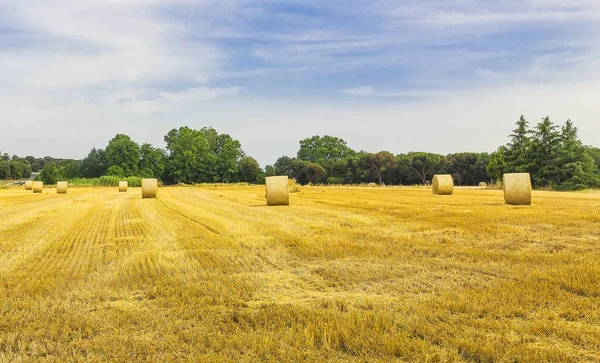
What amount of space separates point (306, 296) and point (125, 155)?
9608 cm

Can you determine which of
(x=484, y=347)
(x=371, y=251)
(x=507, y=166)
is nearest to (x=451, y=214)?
(x=371, y=251)

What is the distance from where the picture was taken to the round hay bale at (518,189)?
60.5 ft

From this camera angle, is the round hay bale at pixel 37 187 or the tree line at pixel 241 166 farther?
the tree line at pixel 241 166

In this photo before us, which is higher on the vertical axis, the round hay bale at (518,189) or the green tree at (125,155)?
the green tree at (125,155)

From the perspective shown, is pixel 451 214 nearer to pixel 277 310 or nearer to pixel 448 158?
pixel 277 310

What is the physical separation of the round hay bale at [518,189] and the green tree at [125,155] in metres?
85.1

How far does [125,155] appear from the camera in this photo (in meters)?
94.9

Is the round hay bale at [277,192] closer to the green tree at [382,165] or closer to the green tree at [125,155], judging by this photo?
the green tree at [382,165]

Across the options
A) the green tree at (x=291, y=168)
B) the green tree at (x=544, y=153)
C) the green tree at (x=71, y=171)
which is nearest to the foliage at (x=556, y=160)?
the green tree at (x=544, y=153)

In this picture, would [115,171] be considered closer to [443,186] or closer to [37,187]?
[37,187]

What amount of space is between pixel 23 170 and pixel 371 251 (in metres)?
167

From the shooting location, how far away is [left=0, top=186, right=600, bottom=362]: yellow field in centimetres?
404

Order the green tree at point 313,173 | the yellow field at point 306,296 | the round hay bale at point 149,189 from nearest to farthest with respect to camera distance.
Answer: the yellow field at point 306,296 < the round hay bale at point 149,189 < the green tree at point 313,173

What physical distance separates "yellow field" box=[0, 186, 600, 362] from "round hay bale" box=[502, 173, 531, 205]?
8.23 metres
